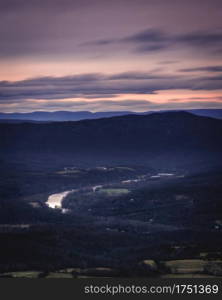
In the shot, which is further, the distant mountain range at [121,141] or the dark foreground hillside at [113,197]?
the distant mountain range at [121,141]

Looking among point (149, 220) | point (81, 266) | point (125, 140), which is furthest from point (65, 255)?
point (125, 140)

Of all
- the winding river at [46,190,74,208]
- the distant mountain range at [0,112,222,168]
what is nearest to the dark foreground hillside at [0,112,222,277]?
the distant mountain range at [0,112,222,168]

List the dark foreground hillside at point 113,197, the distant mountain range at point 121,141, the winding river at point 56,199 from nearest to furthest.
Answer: the dark foreground hillside at point 113,197
the winding river at point 56,199
the distant mountain range at point 121,141

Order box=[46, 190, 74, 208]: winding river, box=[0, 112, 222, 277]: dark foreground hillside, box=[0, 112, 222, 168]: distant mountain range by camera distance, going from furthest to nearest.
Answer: box=[0, 112, 222, 168]: distant mountain range, box=[46, 190, 74, 208]: winding river, box=[0, 112, 222, 277]: dark foreground hillside

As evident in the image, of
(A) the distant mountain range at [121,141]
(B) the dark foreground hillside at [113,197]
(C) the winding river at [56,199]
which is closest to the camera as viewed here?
(B) the dark foreground hillside at [113,197]

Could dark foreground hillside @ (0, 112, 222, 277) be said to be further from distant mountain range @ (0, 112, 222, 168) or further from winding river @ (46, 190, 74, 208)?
winding river @ (46, 190, 74, 208)

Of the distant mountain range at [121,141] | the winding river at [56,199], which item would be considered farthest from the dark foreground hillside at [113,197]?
the winding river at [56,199]

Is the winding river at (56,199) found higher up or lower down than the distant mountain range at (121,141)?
lower down

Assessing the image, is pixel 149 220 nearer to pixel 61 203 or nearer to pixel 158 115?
pixel 61 203

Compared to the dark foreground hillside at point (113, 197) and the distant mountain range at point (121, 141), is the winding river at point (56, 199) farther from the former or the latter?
the distant mountain range at point (121, 141)
